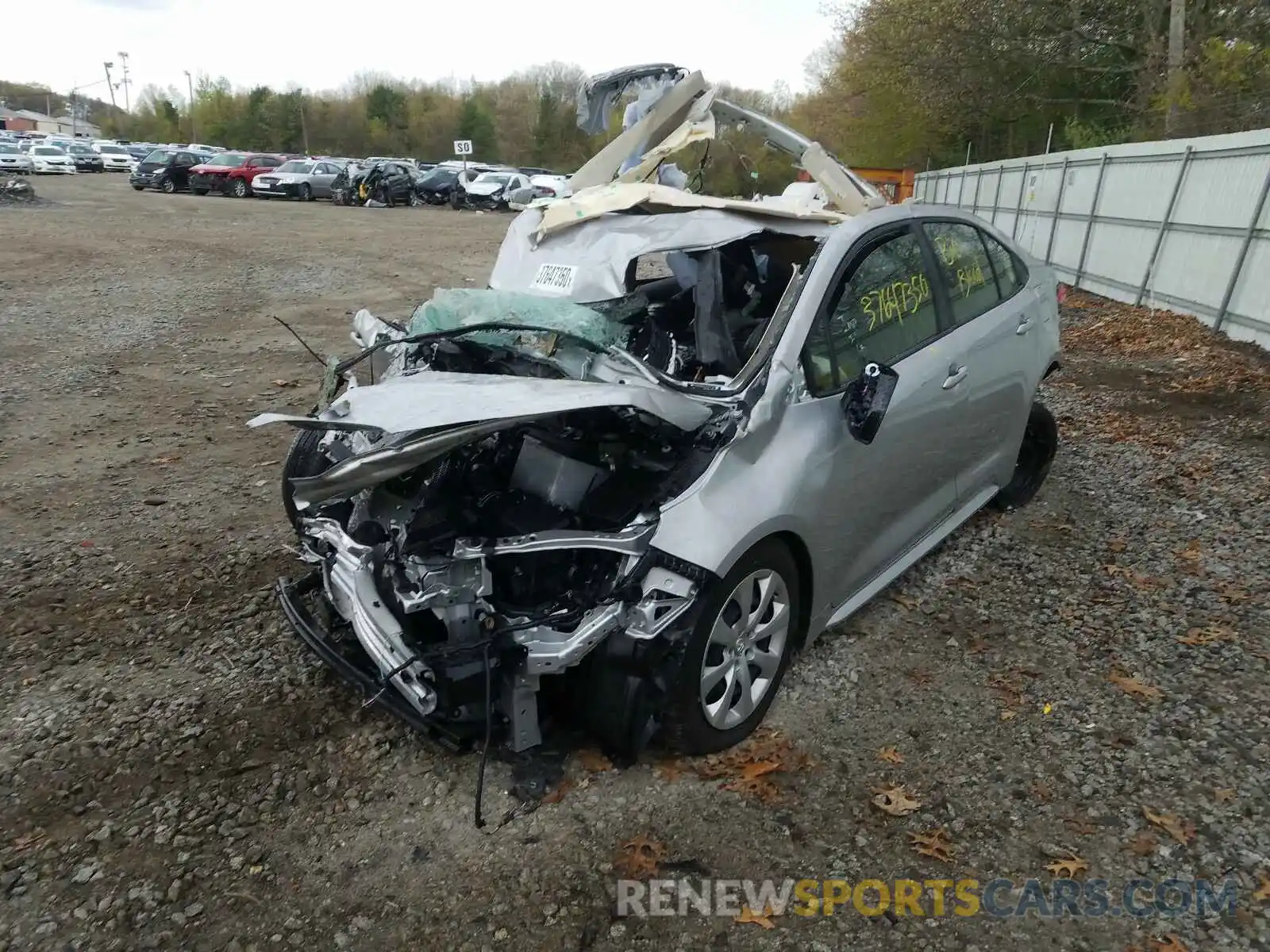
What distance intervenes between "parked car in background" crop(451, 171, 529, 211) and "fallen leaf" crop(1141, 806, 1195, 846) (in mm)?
30073

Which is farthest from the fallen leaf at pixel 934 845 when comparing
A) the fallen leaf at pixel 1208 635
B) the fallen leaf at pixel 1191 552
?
the fallen leaf at pixel 1191 552

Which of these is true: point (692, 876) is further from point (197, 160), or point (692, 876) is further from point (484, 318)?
point (197, 160)

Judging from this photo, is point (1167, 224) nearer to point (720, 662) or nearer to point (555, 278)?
point (555, 278)

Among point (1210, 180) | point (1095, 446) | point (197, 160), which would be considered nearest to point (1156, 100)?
point (1210, 180)

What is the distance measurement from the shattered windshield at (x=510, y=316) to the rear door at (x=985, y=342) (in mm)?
1503

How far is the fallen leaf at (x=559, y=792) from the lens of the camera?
2.66 m

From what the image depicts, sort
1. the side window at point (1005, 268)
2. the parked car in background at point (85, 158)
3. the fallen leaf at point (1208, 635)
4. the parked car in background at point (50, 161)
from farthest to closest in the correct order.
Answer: the parked car in background at point (85, 158)
the parked car in background at point (50, 161)
the side window at point (1005, 268)
the fallen leaf at point (1208, 635)

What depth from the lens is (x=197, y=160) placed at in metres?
30.9

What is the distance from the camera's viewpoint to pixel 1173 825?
259cm

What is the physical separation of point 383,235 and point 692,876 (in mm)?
18933

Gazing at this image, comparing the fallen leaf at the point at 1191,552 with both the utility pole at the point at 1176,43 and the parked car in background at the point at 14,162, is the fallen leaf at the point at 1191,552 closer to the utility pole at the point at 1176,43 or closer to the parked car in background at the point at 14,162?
the utility pole at the point at 1176,43

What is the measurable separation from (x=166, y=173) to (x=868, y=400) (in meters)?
33.3

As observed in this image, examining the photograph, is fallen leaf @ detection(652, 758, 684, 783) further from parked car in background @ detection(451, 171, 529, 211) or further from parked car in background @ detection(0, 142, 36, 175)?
parked car in background @ detection(0, 142, 36, 175)

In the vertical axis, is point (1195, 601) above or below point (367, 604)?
below
